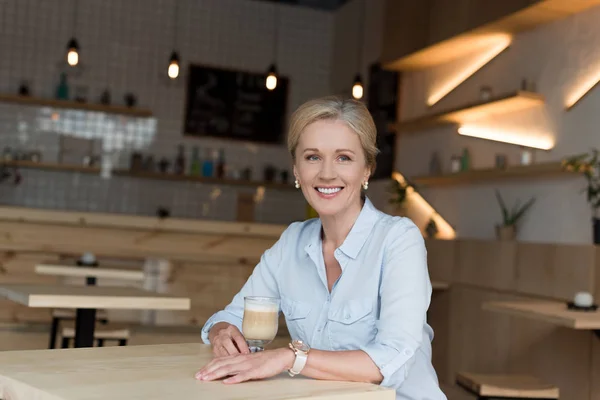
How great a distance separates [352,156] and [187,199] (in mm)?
6267

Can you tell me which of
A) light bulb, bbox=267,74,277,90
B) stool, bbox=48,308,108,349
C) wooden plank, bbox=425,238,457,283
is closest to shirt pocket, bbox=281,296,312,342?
stool, bbox=48,308,108,349

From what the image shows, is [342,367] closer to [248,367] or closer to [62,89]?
[248,367]

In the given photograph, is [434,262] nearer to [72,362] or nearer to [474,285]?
[474,285]

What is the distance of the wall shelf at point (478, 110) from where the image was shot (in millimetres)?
4855

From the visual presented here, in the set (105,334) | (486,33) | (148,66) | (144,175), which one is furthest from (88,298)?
(148,66)

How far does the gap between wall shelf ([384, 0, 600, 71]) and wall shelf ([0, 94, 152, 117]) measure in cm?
259

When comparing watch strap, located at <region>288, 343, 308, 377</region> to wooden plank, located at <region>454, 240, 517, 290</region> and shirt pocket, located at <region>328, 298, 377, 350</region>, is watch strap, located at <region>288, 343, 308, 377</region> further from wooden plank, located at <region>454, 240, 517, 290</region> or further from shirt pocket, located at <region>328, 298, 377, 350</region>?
wooden plank, located at <region>454, 240, 517, 290</region>

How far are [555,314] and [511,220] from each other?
1.78m

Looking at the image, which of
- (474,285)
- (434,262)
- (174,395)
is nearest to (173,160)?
(434,262)

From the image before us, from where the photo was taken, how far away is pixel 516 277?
4461mm

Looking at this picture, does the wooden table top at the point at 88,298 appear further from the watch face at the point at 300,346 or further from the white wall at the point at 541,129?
the white wall at the point at 541,129

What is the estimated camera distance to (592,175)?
414 centimetres

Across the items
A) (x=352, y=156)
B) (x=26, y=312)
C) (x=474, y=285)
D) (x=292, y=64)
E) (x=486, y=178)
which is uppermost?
(x=292, y=64)

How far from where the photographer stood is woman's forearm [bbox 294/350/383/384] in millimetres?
1513
